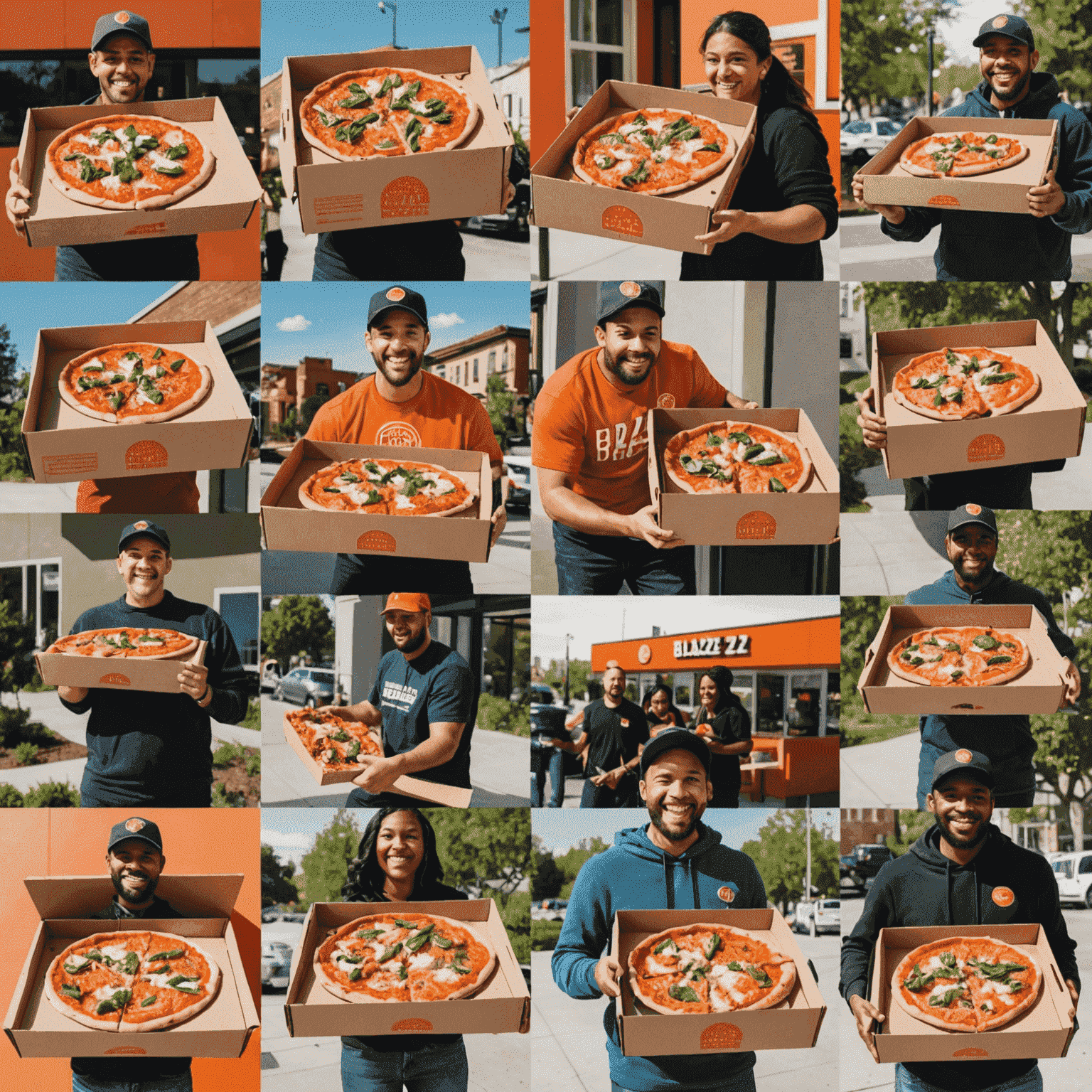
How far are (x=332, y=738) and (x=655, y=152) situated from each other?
2.68 metres

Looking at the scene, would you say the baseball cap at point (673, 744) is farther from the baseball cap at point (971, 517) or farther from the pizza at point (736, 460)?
the baseball cap at point (971, 517)

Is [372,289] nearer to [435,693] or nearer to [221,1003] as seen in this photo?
[435,693]

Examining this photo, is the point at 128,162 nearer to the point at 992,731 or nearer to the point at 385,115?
the point at 385,115

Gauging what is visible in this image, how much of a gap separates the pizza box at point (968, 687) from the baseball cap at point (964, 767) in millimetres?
178

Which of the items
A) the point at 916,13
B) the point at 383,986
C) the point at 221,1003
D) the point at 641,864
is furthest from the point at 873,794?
the point at 916,13

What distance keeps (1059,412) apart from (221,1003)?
12.7 ft

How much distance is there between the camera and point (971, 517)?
5266 millimetres

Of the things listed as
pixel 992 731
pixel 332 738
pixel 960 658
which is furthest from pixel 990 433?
pixel 332 738

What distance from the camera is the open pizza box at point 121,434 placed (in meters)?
4.73

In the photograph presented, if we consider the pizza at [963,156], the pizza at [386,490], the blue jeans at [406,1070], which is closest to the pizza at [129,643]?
the pizza at [386,490]

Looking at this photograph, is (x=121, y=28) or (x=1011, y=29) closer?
(x=121, y=28)

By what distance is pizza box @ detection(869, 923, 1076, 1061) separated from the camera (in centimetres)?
457

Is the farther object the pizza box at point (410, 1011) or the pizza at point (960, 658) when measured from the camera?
the pizza at point (960, 658)

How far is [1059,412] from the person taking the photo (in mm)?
4805
